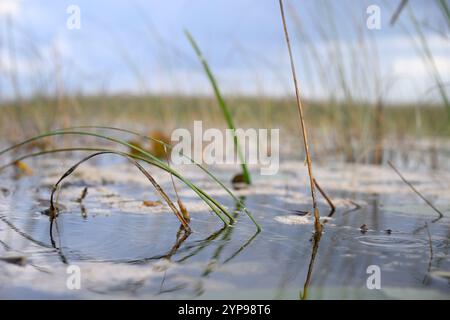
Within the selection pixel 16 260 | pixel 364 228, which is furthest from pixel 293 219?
pixel 16 260

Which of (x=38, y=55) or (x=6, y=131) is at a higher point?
(x=38, y=55)

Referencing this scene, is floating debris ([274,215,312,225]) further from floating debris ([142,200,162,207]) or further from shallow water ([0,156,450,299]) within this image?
floating debris ([142,200,162,207])

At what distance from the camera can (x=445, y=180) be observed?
7.93 ft

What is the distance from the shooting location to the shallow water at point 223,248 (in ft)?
2.92

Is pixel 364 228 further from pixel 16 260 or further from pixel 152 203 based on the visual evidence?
pixel 16 260

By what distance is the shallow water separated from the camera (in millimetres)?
889

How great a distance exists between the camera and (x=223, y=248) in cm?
112

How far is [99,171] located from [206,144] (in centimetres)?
210

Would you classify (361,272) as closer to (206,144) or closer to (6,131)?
(206,144)

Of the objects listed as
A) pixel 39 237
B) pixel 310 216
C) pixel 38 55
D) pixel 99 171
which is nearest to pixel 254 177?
pixel 99 171

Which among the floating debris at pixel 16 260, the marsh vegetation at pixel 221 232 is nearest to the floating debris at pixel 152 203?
the marsh vegetation at pixel 221 232

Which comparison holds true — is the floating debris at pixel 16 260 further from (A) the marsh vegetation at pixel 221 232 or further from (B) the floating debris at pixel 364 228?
(B) the floating debris at pixel 364 228
